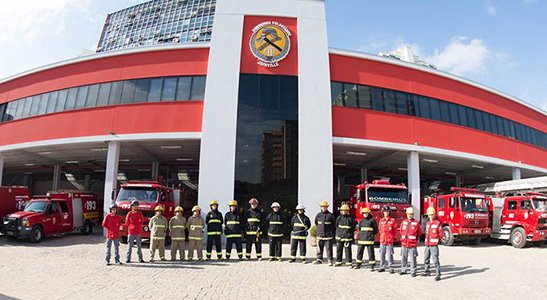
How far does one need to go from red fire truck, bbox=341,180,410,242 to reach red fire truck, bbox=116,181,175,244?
8.27m

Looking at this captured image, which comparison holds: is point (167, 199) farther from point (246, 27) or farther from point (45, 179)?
point (45, 179)

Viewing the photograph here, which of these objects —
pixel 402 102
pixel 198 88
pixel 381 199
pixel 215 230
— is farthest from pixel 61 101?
pixel 402 102

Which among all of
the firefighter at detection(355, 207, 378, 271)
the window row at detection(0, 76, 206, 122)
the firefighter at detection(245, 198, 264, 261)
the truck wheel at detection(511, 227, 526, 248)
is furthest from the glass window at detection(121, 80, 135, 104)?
the truck wheel at detection(511, 227, 526, 248)

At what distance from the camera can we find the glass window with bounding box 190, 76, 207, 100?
1645cm

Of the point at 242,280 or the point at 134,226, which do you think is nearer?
the point at 242,280

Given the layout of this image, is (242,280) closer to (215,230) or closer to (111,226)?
(215,230)

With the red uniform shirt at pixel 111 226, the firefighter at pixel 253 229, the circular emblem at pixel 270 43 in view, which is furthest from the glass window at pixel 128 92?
the firefighter at pixel 253 229

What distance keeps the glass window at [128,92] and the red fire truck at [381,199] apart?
11.8 metres

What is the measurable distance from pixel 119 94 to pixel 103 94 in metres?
0.99

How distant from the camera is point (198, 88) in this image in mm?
16578

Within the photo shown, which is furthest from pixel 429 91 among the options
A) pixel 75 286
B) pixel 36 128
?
pixel 36 128

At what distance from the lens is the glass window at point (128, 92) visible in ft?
56.0

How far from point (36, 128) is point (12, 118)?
108 inches

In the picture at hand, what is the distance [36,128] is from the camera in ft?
61.1
